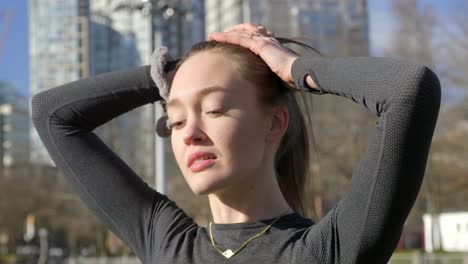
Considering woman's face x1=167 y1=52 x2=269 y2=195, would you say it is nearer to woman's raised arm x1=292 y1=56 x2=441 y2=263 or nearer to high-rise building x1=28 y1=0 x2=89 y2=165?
A: woman's raised arm x1=292 y1=56 x2=441 y2=263

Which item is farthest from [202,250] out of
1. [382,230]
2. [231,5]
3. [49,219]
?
[231,5]

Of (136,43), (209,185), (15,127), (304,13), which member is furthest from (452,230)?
(136,43)

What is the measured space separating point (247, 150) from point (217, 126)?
0.08m

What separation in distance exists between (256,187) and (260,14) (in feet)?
186

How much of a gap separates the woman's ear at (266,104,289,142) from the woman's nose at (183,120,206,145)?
0.49 feet

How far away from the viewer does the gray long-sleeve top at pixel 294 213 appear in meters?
1.40

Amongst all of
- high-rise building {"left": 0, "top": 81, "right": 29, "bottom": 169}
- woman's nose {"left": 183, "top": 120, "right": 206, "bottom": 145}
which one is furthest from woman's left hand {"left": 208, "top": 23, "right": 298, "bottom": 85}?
high-rise building {"left": 0, "top": 81, "right": 29, "bottom": 169}

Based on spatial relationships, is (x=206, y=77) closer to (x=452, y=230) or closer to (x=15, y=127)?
(x=452, y=230)

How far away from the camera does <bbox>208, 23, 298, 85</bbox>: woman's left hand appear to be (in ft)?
5.36

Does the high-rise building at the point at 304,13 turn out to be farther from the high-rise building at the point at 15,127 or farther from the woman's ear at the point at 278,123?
the woman's ear at the point at 278,123

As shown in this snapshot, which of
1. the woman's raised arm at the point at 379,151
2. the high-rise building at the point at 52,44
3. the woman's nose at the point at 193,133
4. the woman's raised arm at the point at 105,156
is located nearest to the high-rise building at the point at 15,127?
the high-rise building at the point at 52,44

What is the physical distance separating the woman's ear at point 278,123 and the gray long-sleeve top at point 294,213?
0.15m

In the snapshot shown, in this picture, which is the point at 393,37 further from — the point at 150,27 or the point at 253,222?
the point at 253,222

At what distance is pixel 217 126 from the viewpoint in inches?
63.6
